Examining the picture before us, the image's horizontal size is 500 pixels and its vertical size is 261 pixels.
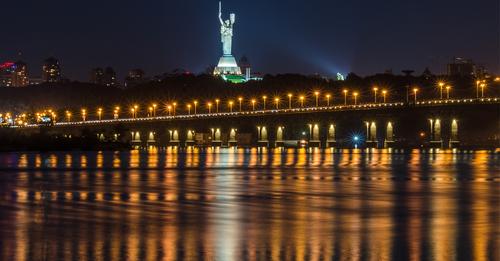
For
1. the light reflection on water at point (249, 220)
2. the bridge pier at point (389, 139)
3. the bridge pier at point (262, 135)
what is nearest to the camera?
the light reflection on water at point (249, 220)

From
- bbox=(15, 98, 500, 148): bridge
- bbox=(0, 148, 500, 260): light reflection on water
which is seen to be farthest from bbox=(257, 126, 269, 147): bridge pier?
bbox=(0, 148, 500, 260): light reflection on water

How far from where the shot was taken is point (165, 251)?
61.5 feet

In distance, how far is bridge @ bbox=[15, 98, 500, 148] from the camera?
5610 inches

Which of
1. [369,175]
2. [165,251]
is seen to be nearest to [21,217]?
[165,251]

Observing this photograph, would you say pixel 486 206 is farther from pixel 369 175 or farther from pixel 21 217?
pixel 369 175

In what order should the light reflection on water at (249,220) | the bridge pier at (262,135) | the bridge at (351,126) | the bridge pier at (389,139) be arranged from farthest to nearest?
the bridge pier at (262,135) < the bridge pier at (389,139) < the bridge at (351,126) < the light reflection on water at (249,220)

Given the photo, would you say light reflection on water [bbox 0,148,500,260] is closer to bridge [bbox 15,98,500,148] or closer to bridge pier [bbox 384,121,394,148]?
bridge [bbox 15,98,500,148]

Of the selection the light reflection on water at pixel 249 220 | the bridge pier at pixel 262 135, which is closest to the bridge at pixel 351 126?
the bridge pier at pixel 262 135

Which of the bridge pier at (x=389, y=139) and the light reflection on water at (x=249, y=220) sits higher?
the bridge pier at (x=389, y=139)

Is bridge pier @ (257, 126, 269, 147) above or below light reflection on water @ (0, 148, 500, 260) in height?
above

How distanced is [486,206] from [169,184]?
1519cm

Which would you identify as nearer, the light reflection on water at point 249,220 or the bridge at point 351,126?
the light reflection on water at point 249,220

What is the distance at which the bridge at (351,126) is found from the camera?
14250 centimetres

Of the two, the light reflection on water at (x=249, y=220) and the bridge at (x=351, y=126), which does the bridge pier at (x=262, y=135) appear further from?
the light reflection on water at (x=249, y=220)
